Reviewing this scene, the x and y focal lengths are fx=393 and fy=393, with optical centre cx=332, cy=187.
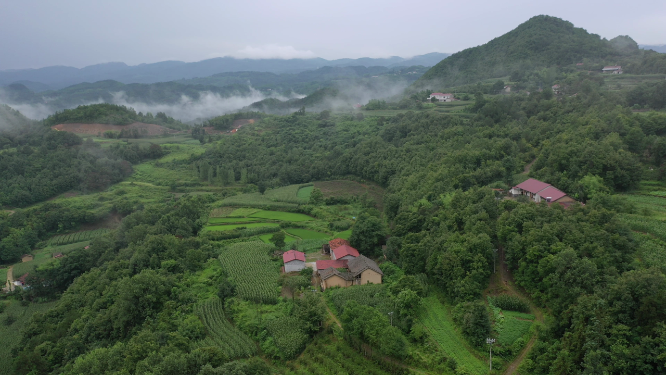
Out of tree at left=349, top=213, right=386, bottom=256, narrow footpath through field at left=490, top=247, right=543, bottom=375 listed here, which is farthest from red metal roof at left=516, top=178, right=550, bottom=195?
tree at left=349, top=213, right=386, bottom=256

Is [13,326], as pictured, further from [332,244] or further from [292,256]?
[332,244]

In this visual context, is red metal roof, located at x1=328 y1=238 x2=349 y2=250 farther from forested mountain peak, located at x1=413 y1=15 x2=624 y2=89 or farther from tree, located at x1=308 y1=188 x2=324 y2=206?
forested mountain peak, located at x1=413 y1=15 x2=624 y2=89

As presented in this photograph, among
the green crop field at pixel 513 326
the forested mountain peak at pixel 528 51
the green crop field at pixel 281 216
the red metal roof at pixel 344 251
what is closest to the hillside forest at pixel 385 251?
the green crop field at pixel 513 326

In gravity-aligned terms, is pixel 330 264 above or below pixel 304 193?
above

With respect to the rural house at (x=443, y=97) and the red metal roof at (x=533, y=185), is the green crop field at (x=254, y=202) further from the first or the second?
the rural house at (x=443, y=97)

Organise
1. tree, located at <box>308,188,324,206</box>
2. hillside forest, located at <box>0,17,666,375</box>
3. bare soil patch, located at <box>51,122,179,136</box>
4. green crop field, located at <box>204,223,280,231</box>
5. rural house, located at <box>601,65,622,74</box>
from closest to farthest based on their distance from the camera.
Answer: hillside forest, located at <box>0,17,666,375</box>
green crop field, located at <box>204,223,280,231</box>
tree, located at <box>308,188,324,206</box>
rural house, located at <box>601,65,622,74</box>
bare soil patch, located at <box>51,122,179,136</box>

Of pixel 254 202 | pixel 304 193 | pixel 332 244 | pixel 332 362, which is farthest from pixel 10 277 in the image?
pixel 332 362

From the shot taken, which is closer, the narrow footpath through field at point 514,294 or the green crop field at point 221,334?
the narrow footpath through field at point 514,294
